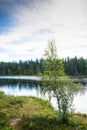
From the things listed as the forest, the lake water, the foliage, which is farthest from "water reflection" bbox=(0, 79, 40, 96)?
the forest

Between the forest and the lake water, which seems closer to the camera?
the lake water

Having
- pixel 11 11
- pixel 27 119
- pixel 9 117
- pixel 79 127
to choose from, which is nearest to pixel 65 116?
pixel 79 127

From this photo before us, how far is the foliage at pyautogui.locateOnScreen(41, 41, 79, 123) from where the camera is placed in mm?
20516

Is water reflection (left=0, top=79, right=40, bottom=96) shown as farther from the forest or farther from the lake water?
the forest

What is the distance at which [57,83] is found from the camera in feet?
67.7

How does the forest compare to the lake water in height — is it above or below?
above

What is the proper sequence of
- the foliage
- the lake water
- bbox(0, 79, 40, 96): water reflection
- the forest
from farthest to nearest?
the forest → bbox(0, 79, 40, 96): water reflection → the lake water → the foliage

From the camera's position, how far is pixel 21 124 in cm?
1947

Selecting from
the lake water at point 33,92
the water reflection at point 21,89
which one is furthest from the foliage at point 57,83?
the water reflection at point 21,89

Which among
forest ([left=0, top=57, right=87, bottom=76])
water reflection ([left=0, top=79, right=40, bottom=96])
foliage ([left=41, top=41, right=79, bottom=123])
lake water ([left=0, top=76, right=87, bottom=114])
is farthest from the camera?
forest ([left=0, top=57, right=87, bottom=76])

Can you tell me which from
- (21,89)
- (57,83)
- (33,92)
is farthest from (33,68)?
(57,83)

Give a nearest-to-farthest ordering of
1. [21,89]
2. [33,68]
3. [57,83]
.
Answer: [57,83]
[21,89]
[33,68]

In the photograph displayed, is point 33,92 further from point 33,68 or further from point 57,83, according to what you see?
point 33,68

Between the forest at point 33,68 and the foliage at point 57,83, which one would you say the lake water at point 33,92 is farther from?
the forest at point 33,68
